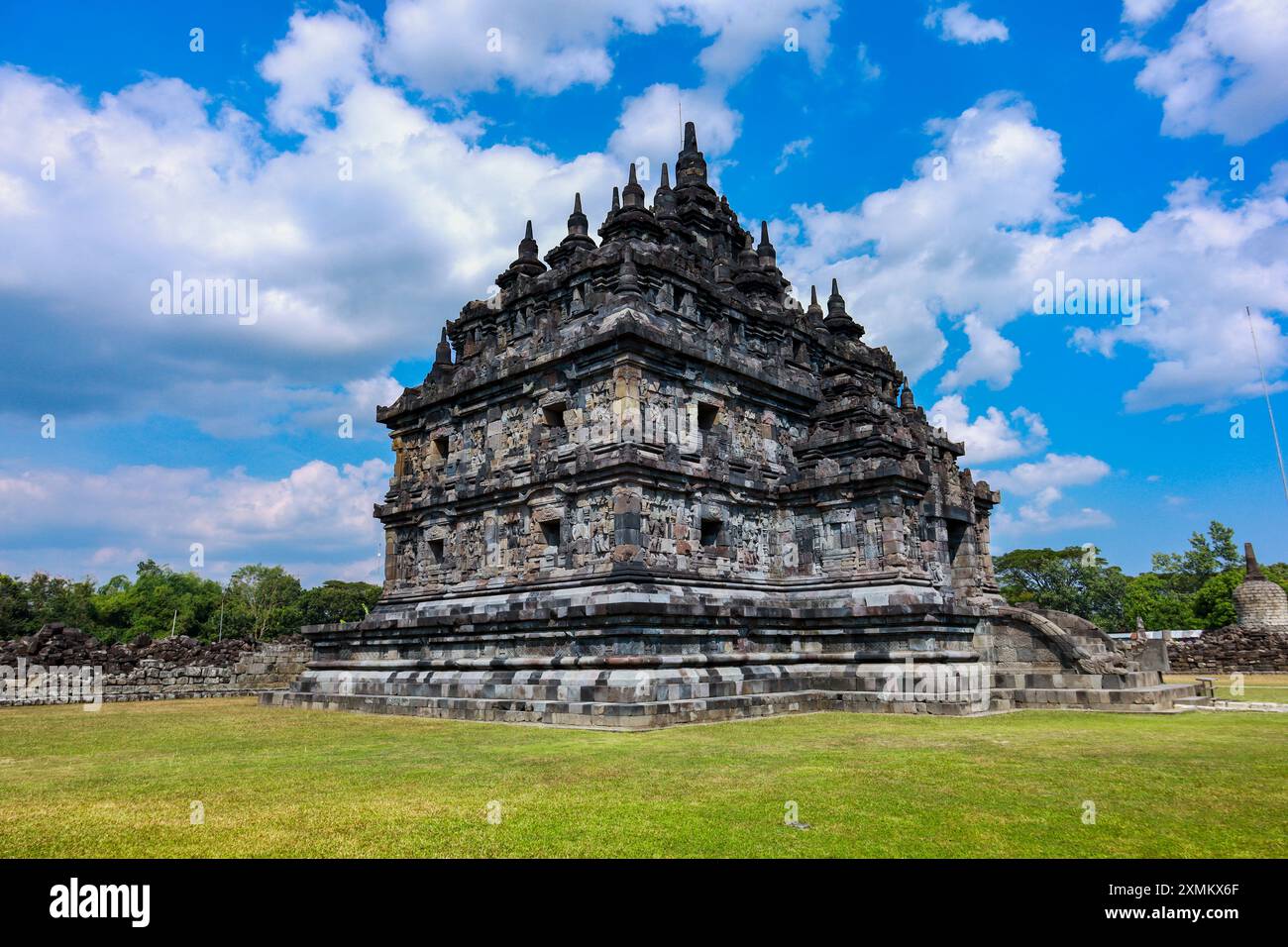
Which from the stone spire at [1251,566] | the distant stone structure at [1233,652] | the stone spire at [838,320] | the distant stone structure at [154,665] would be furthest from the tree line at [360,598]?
the stone spire at [838,320]

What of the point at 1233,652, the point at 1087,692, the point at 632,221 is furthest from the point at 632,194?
the point at 1233,652

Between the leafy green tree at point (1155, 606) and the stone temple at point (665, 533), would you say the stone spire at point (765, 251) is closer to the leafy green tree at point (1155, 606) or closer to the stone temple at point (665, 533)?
the stone temple at point (665, 533)

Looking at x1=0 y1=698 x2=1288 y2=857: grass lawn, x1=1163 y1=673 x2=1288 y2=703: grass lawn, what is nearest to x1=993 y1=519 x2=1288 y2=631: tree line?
x1=1163 y1=673 x2=1288 y2=703: grass lawn

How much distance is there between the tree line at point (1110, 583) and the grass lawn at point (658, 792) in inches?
2497

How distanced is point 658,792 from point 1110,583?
254 ft

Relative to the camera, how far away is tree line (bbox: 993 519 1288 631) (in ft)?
227

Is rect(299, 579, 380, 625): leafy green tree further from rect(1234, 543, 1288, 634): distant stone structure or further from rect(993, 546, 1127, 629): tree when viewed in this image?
rect(1234, 543, 1288, 634): distant stone structure

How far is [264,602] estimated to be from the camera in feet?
235

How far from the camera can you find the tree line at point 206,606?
6212cm

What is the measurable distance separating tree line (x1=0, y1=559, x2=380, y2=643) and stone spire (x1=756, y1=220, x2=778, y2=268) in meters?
46.2

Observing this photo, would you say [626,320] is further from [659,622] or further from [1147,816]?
[1147,816]

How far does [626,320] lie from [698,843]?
14622 millimetres
